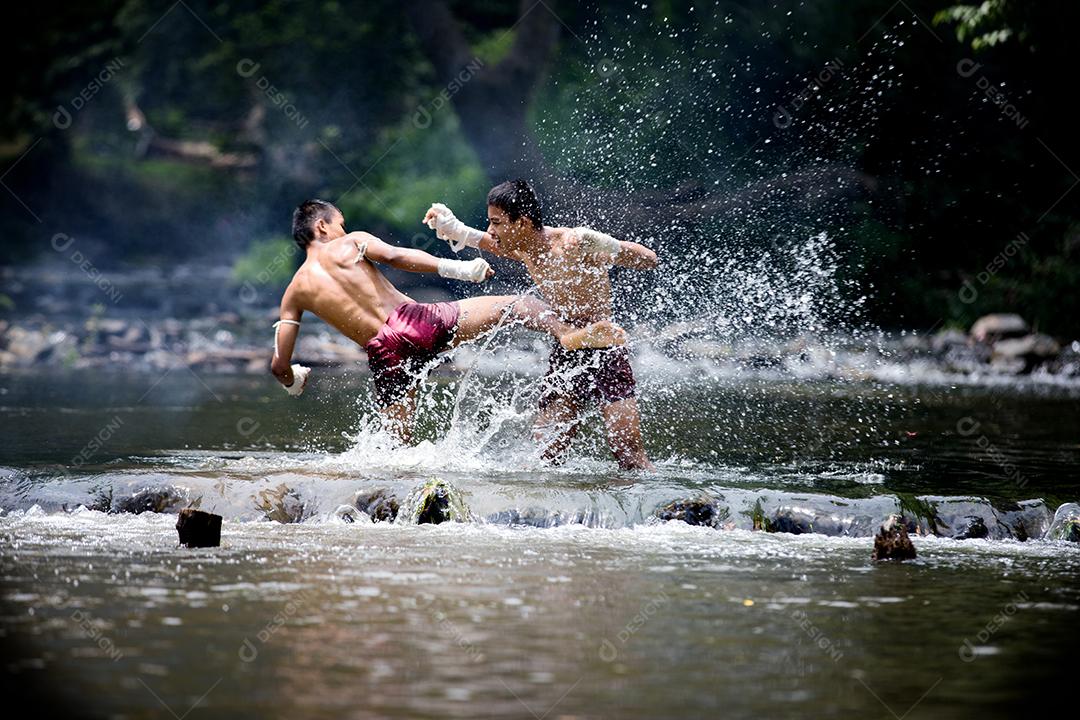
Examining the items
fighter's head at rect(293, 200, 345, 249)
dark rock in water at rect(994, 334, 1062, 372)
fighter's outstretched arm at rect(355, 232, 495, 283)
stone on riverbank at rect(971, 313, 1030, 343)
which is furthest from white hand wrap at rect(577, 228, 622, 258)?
stone on riverbank at rect(971, 313, 1030, 343)

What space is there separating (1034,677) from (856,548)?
83.5 inches

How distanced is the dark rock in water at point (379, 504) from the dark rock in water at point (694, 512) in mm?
1334

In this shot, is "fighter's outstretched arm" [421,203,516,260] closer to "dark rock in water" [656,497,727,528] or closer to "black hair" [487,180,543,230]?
"black hair" [487,180,543,230]

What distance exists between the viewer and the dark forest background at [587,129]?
20188mm

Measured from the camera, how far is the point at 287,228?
27422 mm

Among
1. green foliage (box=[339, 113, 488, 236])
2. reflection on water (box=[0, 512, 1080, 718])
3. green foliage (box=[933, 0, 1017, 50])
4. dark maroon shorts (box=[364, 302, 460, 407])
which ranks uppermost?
green foliage (box=[339, 113, 488, 236])

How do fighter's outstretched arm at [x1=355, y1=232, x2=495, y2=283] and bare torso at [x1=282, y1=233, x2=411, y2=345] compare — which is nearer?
fighter's outstretched arm at [x1=355, y1=232, x2=495, y2=283]

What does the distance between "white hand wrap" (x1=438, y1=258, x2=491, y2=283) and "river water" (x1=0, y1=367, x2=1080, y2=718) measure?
40.6 inches

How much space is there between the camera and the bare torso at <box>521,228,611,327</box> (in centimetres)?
776

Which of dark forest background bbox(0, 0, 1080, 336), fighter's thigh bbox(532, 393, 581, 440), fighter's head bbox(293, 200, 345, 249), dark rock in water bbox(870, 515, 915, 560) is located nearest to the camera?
dark rock in water bbox(870, 515, 915, 560)

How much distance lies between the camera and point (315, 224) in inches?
321

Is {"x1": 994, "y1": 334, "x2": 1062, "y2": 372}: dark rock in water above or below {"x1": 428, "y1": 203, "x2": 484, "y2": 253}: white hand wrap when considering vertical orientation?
above

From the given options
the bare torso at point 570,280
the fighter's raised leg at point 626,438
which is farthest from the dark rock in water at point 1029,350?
the bare torso at point 570,280

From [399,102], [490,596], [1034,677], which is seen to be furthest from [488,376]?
[399,102]
